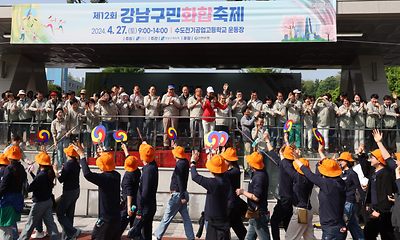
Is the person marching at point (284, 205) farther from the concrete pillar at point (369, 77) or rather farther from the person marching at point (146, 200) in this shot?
the concrete pillar at point (369, 77)

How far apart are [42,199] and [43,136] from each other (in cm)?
525

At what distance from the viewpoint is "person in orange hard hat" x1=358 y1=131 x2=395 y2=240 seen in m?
5.85

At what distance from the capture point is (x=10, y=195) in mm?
5699

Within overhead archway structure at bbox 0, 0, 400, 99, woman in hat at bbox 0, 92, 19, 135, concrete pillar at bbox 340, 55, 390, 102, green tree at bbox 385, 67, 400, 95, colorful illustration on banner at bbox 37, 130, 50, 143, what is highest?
green tree at bbox 385, 67, 400, 95

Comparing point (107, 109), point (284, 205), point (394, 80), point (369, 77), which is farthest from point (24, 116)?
point (394, 80)

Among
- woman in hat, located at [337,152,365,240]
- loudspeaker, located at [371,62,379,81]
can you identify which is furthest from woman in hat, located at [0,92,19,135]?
loudspeaker, located at [371,62,379,81]

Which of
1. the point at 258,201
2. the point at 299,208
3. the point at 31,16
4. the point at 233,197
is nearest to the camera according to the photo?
the point at 258,201

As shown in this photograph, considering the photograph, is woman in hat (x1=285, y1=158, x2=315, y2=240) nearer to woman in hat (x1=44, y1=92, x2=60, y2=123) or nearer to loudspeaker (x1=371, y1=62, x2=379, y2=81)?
woman in hat (x1=44, y1=92, x2=60, y2=123)

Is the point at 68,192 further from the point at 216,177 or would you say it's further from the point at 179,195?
the point at 216,177

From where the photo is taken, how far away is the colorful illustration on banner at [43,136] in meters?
10.6

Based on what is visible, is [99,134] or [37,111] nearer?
[99,134]

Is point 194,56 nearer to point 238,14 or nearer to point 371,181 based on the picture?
point 238,14

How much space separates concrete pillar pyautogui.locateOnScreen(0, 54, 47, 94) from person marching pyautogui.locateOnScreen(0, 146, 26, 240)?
45.9ft

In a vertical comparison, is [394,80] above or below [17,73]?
above
